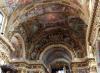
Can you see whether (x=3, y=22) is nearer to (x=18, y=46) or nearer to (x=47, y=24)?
(x=18, y=46)

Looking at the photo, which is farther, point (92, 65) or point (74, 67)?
point (74, 67)

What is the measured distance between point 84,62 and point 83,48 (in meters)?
1.17

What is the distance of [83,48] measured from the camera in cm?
1750

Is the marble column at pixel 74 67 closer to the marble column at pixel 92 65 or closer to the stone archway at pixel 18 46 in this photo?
the marble column at pixel 92 65

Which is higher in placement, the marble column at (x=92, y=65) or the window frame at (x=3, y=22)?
the window frame at (x=3, y=22)

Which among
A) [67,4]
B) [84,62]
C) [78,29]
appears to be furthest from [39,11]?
[84,62]

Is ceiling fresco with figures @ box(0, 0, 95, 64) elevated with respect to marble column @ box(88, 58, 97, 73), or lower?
elevated

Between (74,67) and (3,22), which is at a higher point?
(3,22)

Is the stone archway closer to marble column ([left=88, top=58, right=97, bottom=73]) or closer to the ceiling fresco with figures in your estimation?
the ceiling fresco with figures

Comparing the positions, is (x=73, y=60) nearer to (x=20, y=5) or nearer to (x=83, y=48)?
(x=83, y=48)

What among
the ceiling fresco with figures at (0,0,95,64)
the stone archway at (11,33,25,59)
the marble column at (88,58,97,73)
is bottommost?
the marble column at (88,58,97,73)

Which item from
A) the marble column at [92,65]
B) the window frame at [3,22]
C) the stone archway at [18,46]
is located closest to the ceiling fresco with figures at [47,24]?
the stone archway at [18,46]

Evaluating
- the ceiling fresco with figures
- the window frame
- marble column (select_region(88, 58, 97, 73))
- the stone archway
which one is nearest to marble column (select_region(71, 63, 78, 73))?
the ceiling fresco with figures

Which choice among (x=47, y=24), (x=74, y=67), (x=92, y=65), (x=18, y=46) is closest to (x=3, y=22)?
(x=18, y=46)
